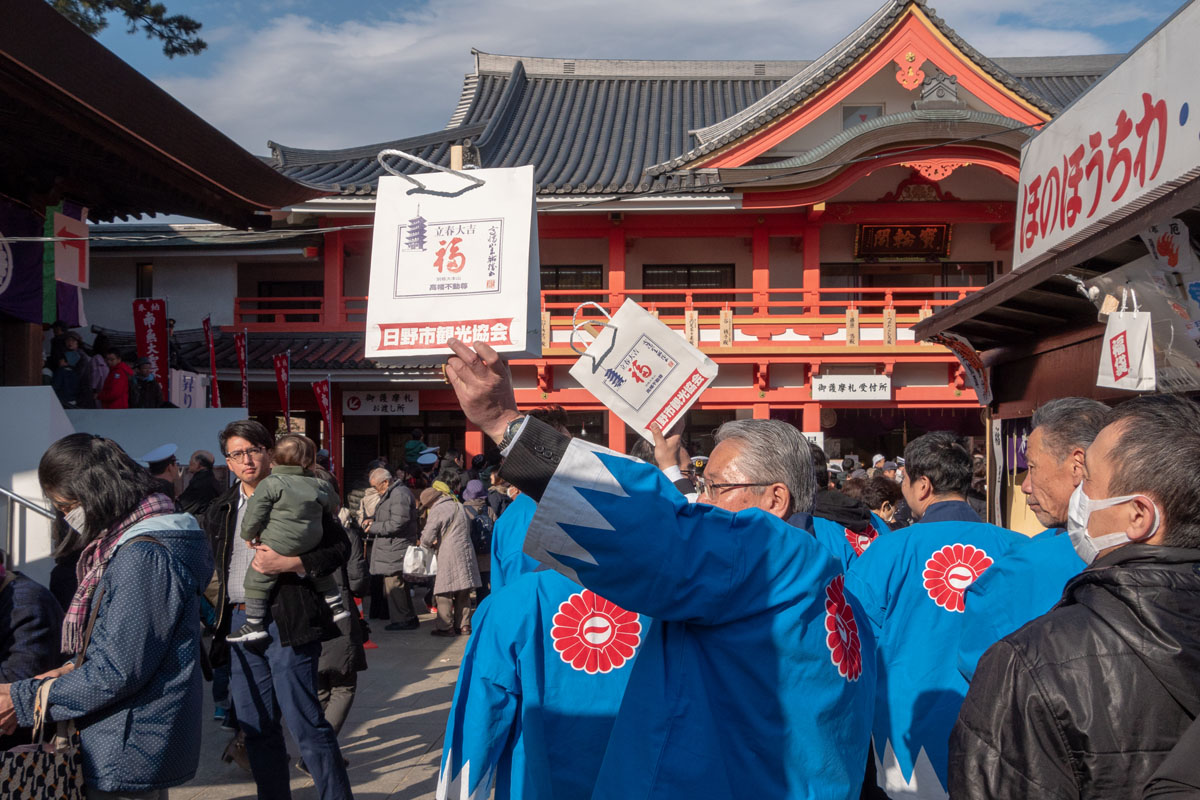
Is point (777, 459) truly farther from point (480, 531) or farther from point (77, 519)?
point (480, 531)

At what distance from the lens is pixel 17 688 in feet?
7.84

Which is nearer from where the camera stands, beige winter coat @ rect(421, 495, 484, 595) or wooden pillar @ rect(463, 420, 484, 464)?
beige winter coat @ rect(421, 495, 484, 595)

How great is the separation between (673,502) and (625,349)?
2572 millimetres

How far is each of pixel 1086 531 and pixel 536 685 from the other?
1433 millimetres

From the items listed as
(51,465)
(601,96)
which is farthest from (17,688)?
(601,96)

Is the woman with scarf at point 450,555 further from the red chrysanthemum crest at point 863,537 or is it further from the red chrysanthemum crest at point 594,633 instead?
the red chrysanthemum crest at point 594,633

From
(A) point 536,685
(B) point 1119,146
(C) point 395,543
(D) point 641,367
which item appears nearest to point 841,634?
(A) point 536,685

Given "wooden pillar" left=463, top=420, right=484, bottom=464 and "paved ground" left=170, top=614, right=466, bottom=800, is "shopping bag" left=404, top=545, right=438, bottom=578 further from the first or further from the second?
"wooden pillar" left=463, top=420, right=484, bottom=464

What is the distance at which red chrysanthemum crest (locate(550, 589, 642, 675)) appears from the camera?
2488 mm

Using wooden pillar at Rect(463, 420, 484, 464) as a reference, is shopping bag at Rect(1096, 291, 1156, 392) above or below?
above

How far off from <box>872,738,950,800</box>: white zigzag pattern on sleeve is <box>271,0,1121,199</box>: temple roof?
36.6 ft

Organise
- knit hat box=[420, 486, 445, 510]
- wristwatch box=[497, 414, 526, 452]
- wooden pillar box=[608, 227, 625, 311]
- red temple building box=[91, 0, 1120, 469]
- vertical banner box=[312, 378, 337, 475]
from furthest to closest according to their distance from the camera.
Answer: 1. wooden pillar box=[608, 227, 625, 311]
2. red temple building box=[91, 0, 1120, 469]
3. vertical banner box=[312, 378, 337, 475]
4. knit hat box=[420, 486, 445, 510]
5. wristwatch box=[497, 414, 526, 452]

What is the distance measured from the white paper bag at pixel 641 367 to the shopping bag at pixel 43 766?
7.33ft

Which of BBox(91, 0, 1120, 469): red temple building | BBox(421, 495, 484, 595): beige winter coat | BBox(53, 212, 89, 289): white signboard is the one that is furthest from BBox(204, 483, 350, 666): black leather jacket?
BBox(91, 0, 1120, 469): red temple building
